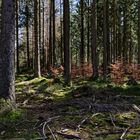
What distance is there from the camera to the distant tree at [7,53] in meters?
9.83

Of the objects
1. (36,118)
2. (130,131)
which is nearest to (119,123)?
(130,131)

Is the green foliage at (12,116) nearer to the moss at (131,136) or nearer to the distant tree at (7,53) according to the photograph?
the distant tree at (7,53)

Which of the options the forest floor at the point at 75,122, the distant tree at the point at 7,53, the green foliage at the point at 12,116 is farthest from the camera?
the distant tree at the point at 7,53

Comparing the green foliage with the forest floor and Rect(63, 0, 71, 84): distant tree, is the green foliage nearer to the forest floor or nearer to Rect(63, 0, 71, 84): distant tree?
the forest floor

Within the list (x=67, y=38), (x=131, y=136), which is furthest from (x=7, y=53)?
(x=67, y=38)

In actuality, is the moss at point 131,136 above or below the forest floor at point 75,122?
below

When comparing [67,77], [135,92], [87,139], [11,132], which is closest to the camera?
[87,139]

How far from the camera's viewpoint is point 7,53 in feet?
32.5

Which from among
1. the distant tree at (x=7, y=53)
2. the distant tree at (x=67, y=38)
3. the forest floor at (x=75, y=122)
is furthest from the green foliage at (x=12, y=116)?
the distant tree at (x=67, y=38)

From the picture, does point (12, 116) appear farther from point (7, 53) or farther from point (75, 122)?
point (7, 53)

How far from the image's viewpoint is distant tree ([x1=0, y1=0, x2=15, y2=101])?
9.83 metres

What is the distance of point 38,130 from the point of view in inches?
316

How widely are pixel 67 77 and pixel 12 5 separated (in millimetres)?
8655

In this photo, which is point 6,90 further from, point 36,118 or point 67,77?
point 67,77
